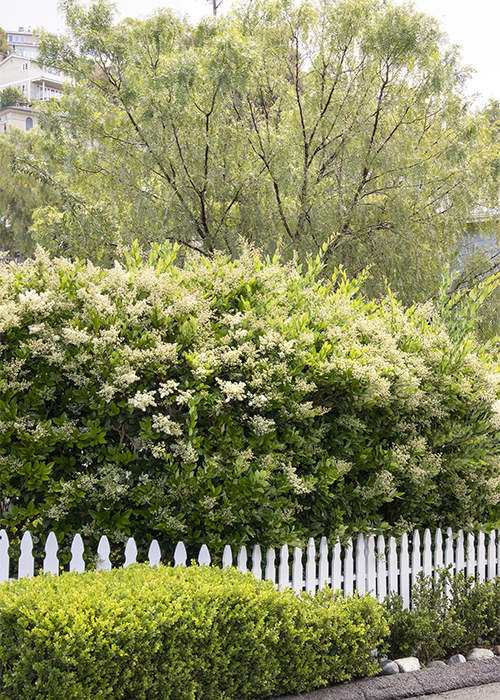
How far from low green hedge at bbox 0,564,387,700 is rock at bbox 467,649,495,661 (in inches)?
48.3

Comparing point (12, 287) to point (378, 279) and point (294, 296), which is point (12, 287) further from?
point (378, 279)

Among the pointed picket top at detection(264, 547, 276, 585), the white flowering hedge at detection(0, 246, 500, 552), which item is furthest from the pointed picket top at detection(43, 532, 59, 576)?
the pointed picket top at detection(264, 547, 276, 585)

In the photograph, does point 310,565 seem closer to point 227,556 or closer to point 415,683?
point 227,556

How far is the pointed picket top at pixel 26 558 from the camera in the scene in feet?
12.4

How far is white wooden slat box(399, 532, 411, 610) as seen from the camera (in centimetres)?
502

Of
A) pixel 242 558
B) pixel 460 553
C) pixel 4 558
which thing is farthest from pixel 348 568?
pixel 4 558

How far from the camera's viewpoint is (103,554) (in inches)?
153

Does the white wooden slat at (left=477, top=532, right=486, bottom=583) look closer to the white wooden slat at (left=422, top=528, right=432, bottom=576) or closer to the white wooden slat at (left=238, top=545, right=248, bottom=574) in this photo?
the white wooden slat at (left=422, top=528, right=432, bottom=576)

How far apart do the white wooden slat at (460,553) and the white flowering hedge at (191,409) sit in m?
0.83

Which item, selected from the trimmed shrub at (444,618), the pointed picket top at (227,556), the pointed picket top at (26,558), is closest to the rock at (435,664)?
the trimmed shrub at (444,618)

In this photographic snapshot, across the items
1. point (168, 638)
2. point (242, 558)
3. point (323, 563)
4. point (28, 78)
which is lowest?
point (168, 638)

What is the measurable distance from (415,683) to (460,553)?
1713 millimetres

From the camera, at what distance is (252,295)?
479 cm

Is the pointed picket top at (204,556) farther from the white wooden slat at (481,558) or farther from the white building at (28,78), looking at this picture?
the white building at (28,78)
